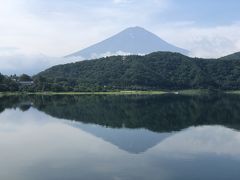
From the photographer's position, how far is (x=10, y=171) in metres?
19.6

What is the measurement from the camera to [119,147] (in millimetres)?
26875

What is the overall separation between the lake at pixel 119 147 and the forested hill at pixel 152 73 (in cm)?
7235

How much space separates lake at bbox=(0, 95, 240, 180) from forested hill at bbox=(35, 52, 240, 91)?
72.4m

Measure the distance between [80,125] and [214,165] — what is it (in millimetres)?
20194

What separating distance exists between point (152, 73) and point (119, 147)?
117 meters

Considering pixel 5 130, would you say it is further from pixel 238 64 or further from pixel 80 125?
pixel 238 64

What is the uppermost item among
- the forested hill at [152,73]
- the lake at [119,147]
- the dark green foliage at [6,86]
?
the forested hill at [152,73]

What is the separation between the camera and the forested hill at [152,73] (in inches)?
5212

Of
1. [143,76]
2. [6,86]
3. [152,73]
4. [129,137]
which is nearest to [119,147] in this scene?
[129,137]

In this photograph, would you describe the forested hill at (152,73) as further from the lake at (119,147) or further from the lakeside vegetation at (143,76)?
the lake at (119,147)

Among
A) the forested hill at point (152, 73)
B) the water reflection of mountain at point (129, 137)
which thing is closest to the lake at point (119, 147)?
the water reflection of mountain at point (129, 137)

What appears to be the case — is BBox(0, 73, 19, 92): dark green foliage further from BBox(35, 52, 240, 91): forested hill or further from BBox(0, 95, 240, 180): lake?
BBox(0, 95, 240, 180): lake

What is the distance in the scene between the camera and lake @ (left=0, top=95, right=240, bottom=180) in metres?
19.4

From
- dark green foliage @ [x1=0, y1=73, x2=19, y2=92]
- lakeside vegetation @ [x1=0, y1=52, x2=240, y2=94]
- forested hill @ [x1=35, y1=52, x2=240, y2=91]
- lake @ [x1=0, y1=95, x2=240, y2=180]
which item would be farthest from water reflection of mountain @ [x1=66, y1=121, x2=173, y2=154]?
forested hill @ [x1=35, y1=52, x2=240, y2=91]
